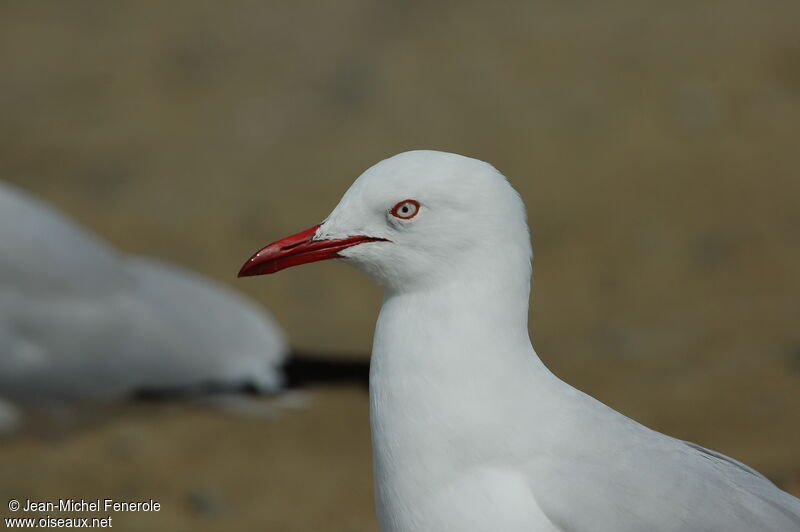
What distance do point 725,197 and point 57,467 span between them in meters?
4.54

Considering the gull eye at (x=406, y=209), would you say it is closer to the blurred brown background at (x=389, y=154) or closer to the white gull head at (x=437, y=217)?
the white gull head at (x=437, y=217)

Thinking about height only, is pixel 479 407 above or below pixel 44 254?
above

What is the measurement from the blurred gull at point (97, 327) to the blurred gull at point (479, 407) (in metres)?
2.69

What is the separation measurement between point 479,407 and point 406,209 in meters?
0.46

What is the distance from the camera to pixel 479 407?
91.4 inches

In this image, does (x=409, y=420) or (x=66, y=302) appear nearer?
(x=409, y=420)

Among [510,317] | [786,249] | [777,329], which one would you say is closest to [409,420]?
[510,317]

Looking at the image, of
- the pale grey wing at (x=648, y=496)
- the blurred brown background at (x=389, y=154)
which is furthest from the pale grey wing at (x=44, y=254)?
the pale grey wing at (x=648, y=496)

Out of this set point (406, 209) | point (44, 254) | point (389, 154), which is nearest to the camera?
point (406, 209)

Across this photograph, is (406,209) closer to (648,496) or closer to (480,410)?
(480,410)

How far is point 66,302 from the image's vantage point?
4758 millimetres

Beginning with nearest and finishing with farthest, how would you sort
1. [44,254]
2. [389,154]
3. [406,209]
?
[406,209]
[44,254]
[389,154]

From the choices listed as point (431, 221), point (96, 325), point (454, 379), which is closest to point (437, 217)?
point (431, 221)

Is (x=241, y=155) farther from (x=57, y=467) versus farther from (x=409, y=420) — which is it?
(x=409, y=420)
